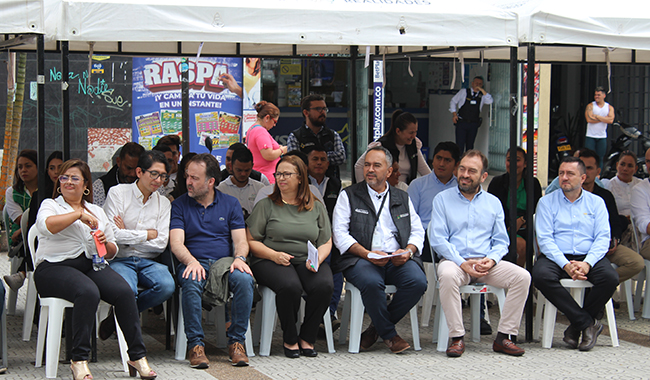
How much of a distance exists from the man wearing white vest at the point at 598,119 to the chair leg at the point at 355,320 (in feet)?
31.5

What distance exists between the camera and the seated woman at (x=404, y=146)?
276 inches

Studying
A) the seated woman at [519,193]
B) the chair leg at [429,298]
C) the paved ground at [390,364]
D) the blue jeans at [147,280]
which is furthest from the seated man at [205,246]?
the seated woman at [519,193]

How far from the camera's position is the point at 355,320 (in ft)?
17.2

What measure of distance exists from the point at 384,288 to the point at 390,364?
0.52 m

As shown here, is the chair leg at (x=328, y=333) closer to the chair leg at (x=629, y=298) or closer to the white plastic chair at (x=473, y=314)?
the white plastic chair at (x=473, y=314)

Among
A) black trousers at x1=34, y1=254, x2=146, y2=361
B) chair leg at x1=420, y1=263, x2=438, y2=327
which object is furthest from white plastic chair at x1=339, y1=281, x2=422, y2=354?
black trousers at x1=34, y1=254, x2=146, y2=361

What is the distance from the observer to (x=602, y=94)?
13.4 metres

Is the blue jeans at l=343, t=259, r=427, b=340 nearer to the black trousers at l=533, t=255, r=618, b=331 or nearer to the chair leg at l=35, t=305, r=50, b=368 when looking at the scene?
the black trousers at l=533, t=255, r=618, b=331

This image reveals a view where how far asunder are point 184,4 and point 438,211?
2.26m

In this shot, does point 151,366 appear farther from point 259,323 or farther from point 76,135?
point 76,135

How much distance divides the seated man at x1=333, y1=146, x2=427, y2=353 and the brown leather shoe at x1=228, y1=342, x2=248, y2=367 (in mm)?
889

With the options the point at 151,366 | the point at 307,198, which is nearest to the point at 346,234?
the point at 307,198

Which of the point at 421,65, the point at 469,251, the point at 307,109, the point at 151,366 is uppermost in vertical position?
the point at 421,65

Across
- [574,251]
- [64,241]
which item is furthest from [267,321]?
[574,251]
